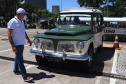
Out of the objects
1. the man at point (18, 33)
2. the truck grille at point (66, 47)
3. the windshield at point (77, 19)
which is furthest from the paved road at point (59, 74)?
the windshield at point (77, 19)

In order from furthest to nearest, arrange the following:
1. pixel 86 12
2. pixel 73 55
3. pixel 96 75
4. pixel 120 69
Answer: pixel 86 12
pixel 120 69
pixel 96 75
pixel 73 55

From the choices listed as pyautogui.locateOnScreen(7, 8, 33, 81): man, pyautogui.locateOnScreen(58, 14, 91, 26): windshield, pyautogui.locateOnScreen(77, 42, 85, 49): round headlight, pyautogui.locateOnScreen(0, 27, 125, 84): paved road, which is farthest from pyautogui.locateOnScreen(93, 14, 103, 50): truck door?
pyautogui.locateOnScreen(7, 8, 33, 81): man

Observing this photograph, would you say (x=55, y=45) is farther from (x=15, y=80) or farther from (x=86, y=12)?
(x=86, y=12)

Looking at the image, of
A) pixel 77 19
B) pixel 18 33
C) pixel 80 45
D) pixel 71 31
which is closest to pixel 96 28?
pixel 77 19

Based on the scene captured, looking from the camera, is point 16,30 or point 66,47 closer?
point 16,30

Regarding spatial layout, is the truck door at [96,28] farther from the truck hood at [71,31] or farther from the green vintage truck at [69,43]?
the truck hood at [71,31]

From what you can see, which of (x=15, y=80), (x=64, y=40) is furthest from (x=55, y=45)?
(x=15, y=80)

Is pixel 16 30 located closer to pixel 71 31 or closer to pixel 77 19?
pixel 71 31

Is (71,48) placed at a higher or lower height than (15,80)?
higher

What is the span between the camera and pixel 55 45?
5.19m

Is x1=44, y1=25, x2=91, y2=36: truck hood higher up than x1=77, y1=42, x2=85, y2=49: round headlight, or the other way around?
x1=44, y1=25, x2=91, y2=36: truck hood

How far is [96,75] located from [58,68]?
1.43m

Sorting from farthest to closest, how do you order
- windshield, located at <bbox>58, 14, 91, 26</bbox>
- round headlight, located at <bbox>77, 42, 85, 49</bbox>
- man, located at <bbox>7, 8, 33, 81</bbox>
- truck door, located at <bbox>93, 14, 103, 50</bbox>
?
truck door, located at <bbox>93, 14, 103, 50</bbox> < windshield, located at <bbox>58, 14, 91, 26</bbox> < round headlight, located at <bbox>77, 42, 85, 49</bbox> < man, located at <bbox>7, 8, 33, 81</bbox>

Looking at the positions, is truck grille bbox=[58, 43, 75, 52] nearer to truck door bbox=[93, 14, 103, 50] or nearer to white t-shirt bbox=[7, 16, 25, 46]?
white t-shirt bbox=[7, 16, 25, 46]
